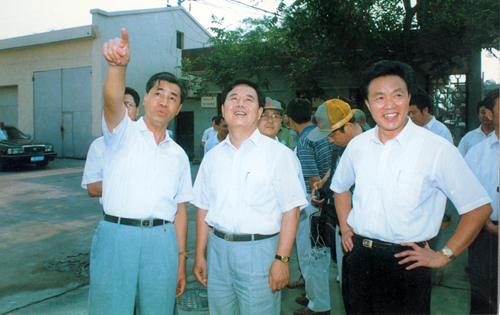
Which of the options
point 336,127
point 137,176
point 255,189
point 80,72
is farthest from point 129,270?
point 80,72

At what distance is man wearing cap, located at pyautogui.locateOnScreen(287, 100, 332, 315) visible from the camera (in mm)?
2861

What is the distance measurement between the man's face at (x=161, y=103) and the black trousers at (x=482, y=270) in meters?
2.22

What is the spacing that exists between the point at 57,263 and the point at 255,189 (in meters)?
3.35

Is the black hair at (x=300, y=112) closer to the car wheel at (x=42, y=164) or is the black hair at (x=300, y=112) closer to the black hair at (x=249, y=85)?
the black hair at (x=249, y=85)

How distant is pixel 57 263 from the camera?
405cm

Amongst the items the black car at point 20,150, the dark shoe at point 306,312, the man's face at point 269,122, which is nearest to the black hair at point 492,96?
the man's face at point 269,122

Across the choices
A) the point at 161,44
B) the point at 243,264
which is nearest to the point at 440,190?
the point at 243,264

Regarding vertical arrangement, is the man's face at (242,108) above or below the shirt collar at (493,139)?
above

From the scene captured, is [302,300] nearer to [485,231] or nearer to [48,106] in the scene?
[485,231]

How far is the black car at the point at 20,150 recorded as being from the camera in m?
10.8

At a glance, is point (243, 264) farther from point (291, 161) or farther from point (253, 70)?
point (253, 70)

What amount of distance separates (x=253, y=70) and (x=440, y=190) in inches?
395

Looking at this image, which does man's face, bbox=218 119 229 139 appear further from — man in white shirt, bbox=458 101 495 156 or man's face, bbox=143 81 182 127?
man in white shirt, bbox=458 101 495 156

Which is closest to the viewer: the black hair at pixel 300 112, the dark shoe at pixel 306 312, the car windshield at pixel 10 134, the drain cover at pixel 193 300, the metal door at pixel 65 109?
the dark shoe at pixel 306 312
